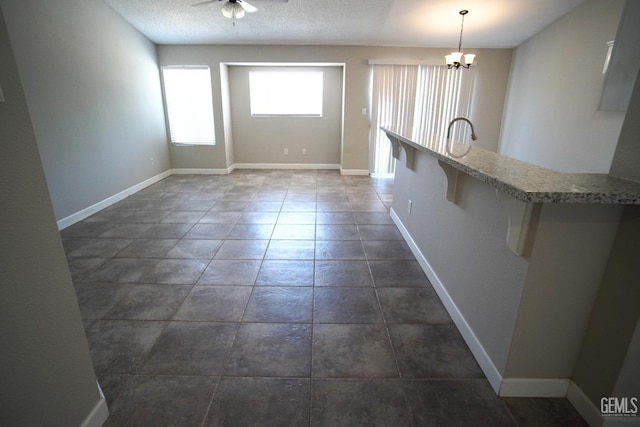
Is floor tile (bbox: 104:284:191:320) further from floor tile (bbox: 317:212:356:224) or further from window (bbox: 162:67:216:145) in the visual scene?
window (bbox: 162:67:216:145)

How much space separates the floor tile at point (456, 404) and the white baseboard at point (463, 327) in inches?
2.5

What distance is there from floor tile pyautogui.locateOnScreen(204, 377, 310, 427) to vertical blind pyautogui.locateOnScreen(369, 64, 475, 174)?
522 cm

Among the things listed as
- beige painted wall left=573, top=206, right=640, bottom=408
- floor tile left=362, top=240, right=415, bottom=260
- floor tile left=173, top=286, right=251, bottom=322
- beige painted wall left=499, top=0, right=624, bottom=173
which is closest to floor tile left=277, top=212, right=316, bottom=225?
floor tile left=362, top=240, right=415, bottom=260

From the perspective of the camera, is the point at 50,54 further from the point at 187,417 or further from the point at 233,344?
the point at 187,417

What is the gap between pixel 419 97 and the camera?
6.03m

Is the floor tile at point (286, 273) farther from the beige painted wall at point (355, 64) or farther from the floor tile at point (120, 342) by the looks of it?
the beige painted wall at point (355, 64)

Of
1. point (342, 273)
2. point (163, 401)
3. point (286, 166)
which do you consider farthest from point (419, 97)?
point (163, 401)

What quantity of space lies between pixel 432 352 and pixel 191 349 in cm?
137

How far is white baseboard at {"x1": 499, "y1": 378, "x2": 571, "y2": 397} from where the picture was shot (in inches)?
58.2

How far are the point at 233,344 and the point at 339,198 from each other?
3.25 m

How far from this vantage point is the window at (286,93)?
6.44m

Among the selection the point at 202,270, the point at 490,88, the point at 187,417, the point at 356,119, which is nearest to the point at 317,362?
the point at 187,417

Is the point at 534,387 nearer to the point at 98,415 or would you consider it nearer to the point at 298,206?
the point at 98,415

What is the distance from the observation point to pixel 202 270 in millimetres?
2680
